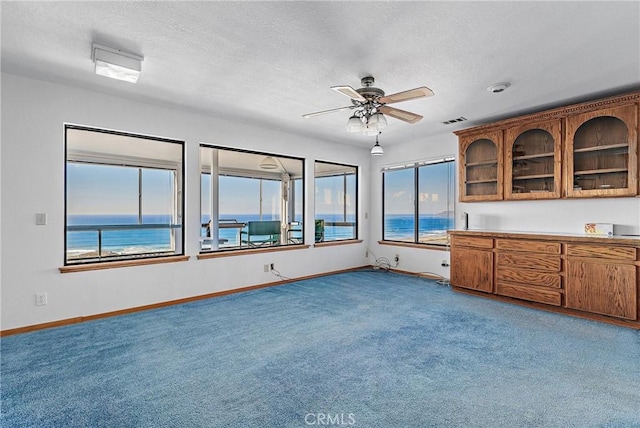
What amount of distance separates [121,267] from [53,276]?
0.61m

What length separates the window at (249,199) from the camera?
581 centimetres

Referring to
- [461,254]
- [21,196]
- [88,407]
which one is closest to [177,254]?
[21,196]

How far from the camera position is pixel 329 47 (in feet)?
8.55

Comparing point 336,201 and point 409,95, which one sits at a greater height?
point 409,95

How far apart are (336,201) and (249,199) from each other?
6.98ft

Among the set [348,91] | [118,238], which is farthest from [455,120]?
[118,238]

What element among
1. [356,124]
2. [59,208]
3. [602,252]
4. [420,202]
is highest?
[356,124]

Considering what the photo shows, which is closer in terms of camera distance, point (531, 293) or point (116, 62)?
point (116, 62)

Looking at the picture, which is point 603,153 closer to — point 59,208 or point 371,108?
point 371,108

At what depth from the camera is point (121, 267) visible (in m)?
3.82

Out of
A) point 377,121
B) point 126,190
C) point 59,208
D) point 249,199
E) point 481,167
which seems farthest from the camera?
point 249,199

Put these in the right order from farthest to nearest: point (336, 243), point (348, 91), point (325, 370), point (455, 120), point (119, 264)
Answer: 1. point (336, 243)
2. point (455, 120)
3. point (119, 264)
4. point (348, 91)
5. point (325, 370)

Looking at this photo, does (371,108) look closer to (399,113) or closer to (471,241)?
(399,113)

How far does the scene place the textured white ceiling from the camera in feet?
7.06
